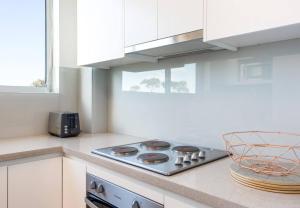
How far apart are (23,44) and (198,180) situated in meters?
1.76

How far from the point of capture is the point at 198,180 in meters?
0.81

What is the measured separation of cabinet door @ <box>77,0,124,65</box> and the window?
19.5 inches

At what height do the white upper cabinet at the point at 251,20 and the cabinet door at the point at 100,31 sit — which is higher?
the cabinet door at the point at 100,31

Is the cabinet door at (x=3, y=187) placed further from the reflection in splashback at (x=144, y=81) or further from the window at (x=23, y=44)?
the reflection in splashback at (x=144, y=81)

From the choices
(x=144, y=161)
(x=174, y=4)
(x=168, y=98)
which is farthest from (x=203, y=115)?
(x=174, y=4)

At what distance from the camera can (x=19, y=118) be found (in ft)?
5.62

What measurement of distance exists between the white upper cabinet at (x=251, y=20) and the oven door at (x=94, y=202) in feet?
2.86

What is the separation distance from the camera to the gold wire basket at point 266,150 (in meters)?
0.92

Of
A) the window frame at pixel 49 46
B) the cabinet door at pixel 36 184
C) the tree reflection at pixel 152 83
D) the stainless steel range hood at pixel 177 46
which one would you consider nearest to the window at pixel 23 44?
the window frame at pixel 49 46

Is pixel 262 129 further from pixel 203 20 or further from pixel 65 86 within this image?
pixel 65 86

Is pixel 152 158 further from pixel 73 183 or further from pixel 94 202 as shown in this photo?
pixel 73 183

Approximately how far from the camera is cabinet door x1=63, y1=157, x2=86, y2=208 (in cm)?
126

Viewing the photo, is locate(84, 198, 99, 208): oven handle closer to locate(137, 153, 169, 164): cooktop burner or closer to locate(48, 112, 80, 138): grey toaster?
locate(137, 153, 169, 164): cooktop burner

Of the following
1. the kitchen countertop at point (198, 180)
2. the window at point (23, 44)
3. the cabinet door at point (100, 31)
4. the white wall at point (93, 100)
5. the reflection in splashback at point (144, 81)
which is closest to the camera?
the kitchen countertop at point (198, 180)
